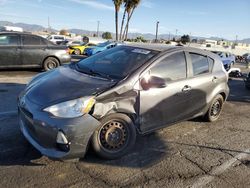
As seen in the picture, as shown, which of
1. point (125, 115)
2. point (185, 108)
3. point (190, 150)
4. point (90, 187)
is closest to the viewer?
point (90, 187)

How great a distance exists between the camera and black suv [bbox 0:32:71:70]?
10555mm

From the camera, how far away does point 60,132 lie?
359 cm

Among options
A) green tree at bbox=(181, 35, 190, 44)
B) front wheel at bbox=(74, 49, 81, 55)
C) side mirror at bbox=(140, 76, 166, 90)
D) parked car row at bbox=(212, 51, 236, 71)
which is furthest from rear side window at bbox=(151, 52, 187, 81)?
green tree at bbox=(181, 35, 190, 44)

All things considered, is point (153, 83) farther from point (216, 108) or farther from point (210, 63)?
point (216, 108)

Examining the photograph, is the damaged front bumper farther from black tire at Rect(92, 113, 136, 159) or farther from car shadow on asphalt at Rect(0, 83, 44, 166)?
car shadow on asphalt at Rect(0, 83, 44, 166)

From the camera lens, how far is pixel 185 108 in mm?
5105

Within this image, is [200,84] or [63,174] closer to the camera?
[63,174]

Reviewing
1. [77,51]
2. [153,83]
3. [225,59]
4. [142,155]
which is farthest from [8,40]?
[77,51]

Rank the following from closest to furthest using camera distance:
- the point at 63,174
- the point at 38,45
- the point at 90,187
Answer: the point at 90,187 → the point at 63,174 → the point at 38,45

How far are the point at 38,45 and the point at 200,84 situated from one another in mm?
7458

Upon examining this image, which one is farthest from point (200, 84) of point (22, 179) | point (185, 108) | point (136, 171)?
point (22, 179)

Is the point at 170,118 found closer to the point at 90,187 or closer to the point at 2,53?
the point at 90,187

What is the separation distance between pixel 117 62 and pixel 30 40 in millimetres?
7103

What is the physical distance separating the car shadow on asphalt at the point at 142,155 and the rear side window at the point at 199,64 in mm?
1412
